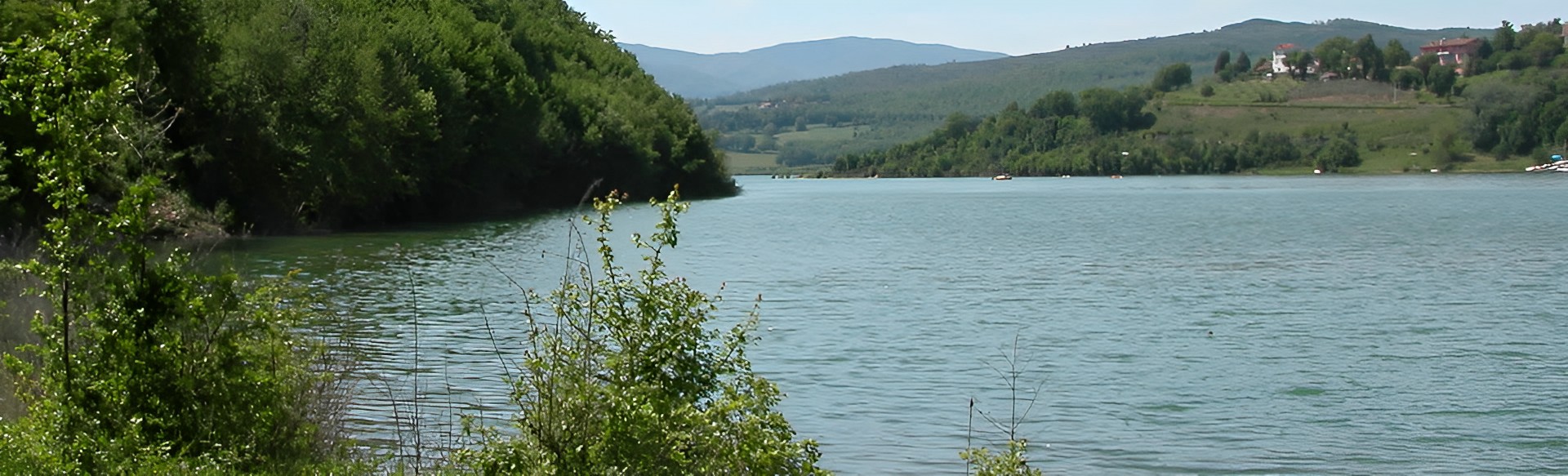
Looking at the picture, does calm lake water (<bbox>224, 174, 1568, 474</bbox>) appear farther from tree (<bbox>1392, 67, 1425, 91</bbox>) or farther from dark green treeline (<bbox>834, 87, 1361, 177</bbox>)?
tree (<bbox>1392, 67, 1425, 91</bbox>)

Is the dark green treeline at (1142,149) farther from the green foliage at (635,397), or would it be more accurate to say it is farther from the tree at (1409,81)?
the green foliage at (635,397)

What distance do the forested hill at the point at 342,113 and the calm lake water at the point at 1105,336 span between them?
306cm

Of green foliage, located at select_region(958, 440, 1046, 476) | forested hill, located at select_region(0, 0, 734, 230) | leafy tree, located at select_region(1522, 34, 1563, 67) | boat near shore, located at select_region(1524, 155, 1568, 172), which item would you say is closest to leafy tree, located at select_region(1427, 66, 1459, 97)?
leafy tree, located at select_region(1522, 34, 1563, 67)

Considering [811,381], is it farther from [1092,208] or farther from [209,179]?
[1092,208]

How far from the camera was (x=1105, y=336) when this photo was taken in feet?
78.0

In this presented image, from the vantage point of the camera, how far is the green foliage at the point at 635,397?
8586 millimetres

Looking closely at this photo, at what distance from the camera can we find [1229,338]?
917 inches

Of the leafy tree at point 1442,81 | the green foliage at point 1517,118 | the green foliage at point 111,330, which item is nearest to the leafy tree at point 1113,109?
the leafy tree at point 1442,81

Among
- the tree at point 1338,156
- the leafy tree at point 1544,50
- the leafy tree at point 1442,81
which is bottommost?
the tree at point 1338,156

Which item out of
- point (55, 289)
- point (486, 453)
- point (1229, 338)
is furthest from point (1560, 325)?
point (55, 289)

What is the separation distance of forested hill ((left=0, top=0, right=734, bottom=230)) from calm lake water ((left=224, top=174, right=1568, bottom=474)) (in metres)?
3.06

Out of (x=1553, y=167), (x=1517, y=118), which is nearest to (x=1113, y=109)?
(x=1517, y=118)

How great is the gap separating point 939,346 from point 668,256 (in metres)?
21.0

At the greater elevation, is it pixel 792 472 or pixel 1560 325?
pixel 792 472
